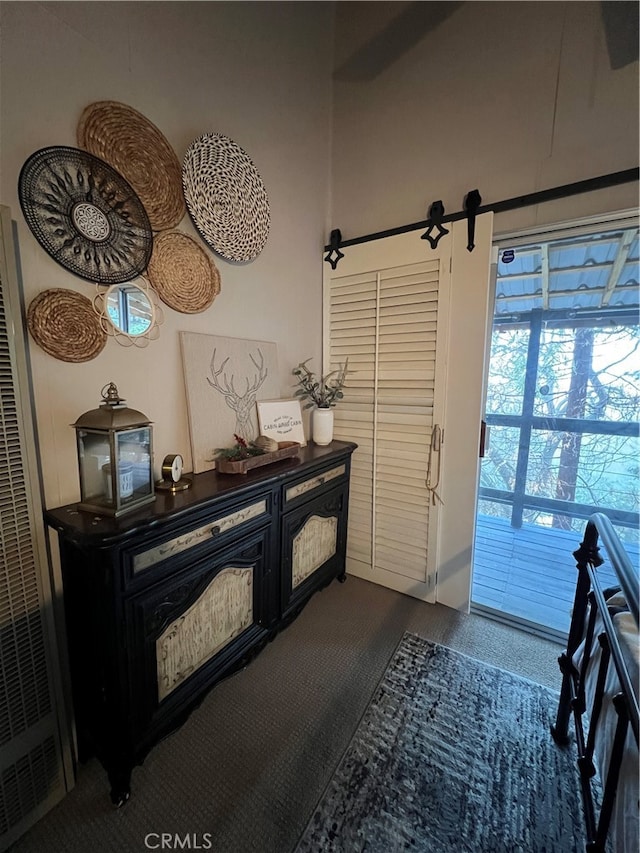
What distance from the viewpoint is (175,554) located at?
1.16 metres

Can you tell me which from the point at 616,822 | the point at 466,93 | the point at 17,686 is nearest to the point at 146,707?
the point at 17,686

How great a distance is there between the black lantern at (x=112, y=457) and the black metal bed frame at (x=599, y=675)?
1.31 meters

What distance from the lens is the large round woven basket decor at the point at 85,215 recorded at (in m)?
1.03

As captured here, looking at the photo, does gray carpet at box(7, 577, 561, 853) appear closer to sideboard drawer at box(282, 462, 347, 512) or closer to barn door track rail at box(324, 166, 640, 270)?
sideboard drawer at box(282, 462, 347, 512)

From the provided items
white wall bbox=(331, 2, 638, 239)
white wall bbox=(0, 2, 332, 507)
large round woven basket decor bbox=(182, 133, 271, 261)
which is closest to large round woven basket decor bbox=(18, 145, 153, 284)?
white wall bbox=(0, 2, 332, 507)

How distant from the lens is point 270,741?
1.31 meters

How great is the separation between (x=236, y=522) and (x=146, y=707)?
66cm

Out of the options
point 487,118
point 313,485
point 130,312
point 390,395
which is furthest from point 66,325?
point 487,118

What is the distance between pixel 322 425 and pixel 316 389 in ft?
0.86

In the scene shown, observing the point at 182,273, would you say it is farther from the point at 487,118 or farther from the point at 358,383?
the point at 487,118

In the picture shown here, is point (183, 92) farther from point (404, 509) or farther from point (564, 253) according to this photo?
point (404, 509)

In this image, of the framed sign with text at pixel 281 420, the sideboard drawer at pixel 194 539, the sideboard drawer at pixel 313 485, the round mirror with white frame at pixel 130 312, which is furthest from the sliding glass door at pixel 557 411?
the round mirror with white frame at pixel 130 312

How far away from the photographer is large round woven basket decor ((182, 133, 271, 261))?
1.44 metres

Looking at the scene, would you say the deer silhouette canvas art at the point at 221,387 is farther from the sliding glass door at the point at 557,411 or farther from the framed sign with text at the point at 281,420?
the sliding glass door at the point at 557,411
